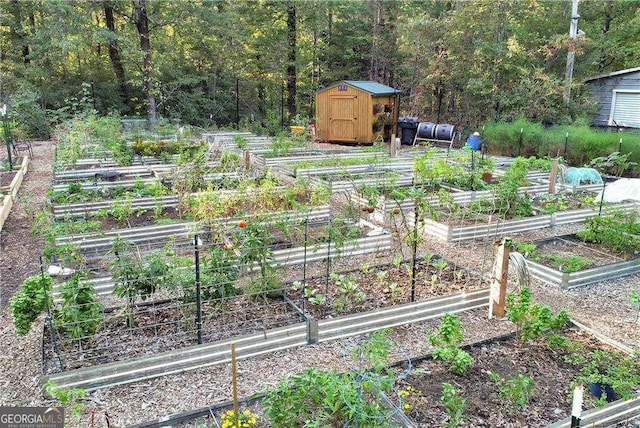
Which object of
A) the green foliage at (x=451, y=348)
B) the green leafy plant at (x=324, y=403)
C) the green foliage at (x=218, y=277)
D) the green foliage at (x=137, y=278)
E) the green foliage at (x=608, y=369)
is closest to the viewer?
the green leafy plant at (x=324, y=403)

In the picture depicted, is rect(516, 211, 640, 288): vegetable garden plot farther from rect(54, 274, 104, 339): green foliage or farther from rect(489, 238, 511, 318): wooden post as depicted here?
rect(54, 274, 104, 339): green foliage

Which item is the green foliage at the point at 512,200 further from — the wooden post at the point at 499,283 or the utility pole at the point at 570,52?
the utility pole at the point at 570,52

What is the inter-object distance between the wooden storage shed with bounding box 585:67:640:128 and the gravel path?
11000mm

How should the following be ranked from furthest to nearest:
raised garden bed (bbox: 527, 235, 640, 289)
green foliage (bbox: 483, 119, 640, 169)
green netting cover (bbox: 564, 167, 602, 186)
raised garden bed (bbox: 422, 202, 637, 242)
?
green foliage (bbox: 483, 119, 640, 169)
green netting cover (bbox: 564, 167, 602, 186)
raised garden bed (bbox: 422, 202, 637, 242)
raised garden bed (bbox: 527, 235, 640, 289)

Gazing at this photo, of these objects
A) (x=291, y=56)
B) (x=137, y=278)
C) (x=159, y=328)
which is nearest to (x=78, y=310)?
(x=137, y=278)

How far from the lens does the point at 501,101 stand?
15.4 m

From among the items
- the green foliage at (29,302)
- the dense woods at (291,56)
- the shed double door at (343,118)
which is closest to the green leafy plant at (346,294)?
the green foliage at (29,302)

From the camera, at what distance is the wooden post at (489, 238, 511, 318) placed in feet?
14.5

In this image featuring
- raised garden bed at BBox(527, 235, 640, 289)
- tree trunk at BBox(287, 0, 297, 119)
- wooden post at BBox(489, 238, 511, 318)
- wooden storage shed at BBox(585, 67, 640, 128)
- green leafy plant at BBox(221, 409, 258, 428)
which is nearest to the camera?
green leafy plant at BBox(221, 409, 258, 428)

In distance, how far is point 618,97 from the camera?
14.8 meters

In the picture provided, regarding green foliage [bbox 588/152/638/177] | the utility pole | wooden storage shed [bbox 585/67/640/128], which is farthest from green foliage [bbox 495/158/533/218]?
wooden storage shed [bbox 585/67/640/128]

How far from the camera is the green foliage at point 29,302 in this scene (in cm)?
350

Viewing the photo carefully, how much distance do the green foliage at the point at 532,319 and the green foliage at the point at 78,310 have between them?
10.4ft

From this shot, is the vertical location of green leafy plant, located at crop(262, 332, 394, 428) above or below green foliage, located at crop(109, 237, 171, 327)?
below
